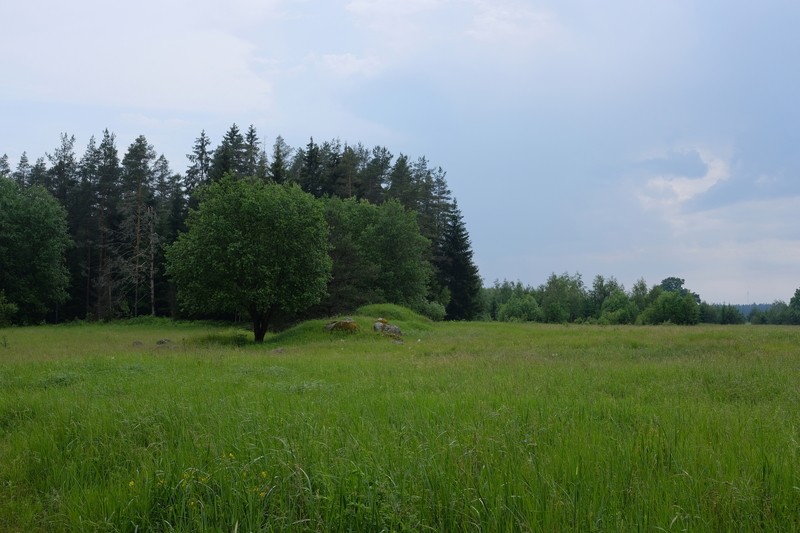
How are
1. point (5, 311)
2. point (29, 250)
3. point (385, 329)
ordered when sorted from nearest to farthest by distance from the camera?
1. point (385, 329)
2. point (5, 311)
3. point (29, 250)

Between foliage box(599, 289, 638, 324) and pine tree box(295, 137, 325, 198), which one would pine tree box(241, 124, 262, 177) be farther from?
foliage box(599, 289, 638, 324)

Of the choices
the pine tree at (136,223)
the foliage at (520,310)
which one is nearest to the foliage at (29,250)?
the pine tree at (136,223)

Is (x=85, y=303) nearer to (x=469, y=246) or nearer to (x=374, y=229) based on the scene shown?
(x=374, y=229)

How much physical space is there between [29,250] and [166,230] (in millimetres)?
12478

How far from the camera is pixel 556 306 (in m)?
86.0

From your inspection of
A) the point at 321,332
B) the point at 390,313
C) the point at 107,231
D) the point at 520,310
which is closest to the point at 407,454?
the point at 321,332

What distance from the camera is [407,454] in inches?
181

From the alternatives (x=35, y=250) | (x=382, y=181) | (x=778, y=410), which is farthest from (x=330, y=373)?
(x=382, y=181)

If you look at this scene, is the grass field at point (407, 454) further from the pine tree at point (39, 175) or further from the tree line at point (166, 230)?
the pine tree at point (39, 175)

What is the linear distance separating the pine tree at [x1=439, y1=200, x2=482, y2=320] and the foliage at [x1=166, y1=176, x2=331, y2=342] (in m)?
39.7

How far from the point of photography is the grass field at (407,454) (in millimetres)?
3674

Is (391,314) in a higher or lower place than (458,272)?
lower

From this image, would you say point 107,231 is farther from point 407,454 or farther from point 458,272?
point 407,454

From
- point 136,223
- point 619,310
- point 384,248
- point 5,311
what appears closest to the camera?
point 5,311
